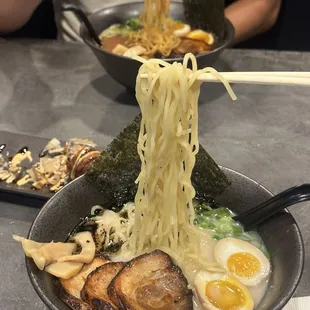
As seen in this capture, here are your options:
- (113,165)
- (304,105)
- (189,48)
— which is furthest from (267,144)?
(113,165)

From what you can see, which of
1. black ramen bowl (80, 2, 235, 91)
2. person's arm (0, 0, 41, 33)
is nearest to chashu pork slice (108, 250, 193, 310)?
black ramen bowl (80, 2, 235, 91)

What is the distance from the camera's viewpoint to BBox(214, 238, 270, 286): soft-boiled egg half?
3.82 ft

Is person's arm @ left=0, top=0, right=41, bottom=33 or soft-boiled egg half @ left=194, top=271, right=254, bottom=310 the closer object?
soft-boiled egg half @ left=194, top=271, right=254, bottom=310

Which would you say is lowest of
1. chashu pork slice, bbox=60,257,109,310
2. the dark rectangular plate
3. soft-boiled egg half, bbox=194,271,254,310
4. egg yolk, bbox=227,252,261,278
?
the dark rectangular plate

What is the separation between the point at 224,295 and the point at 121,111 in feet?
3.77

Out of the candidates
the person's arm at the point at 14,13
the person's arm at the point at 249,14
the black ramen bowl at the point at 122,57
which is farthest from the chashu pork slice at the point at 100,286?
the person's arm at the point at 249,14

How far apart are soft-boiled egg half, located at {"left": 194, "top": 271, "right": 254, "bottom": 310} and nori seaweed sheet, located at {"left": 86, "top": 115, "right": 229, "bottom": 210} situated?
0.89 ft

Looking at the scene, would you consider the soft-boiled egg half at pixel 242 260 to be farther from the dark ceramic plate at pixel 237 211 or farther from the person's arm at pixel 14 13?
the person's arm at pixel 14 13

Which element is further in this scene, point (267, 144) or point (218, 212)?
point (267, 144)

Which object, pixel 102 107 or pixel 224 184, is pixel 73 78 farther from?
pixel 224 184

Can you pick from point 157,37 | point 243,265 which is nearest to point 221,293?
point 243,265

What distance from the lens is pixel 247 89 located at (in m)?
2.24

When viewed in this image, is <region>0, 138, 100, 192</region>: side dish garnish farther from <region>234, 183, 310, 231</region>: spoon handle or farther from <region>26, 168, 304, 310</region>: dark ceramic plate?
<region>234, 183, 310, 231</region>: spoon handle

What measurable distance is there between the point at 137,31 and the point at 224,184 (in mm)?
1251
